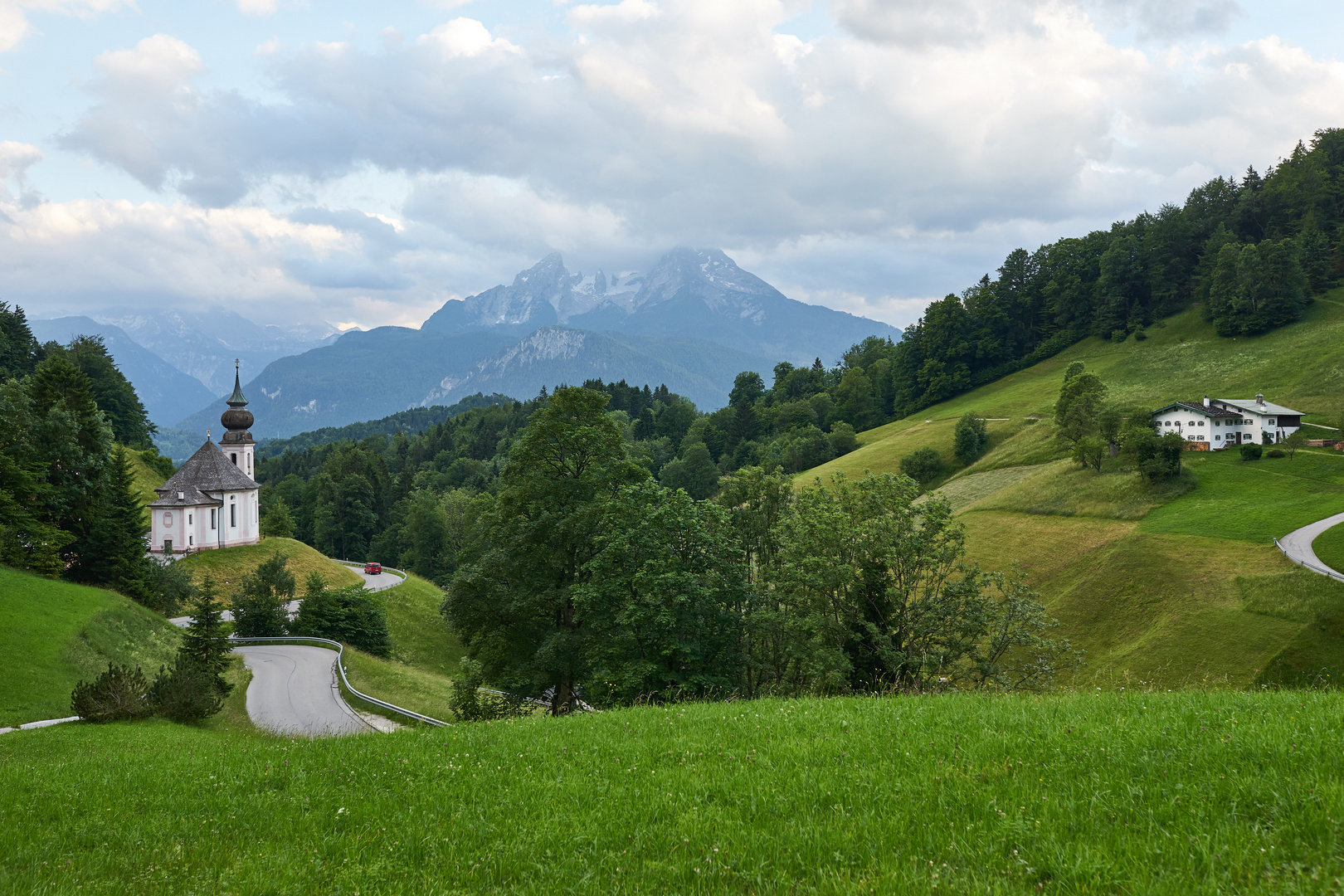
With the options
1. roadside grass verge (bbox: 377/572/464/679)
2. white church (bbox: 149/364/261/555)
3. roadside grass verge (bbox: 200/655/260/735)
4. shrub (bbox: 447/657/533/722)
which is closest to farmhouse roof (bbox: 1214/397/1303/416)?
shrub (bbox: 447/657/533/722)

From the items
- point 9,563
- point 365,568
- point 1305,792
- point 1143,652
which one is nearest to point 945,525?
point 1143,652

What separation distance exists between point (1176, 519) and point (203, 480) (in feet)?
298

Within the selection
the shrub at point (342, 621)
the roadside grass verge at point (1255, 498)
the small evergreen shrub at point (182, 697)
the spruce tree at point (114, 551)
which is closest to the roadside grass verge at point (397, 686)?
the shrub at point (342, 621)

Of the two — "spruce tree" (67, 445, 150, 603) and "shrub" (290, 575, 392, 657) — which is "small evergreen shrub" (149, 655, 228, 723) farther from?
"shrub" (290, 575, 392, 657)

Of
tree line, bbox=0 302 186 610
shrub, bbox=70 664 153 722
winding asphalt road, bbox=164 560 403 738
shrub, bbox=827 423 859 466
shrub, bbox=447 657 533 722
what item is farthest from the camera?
shrub, bbox=827 423 859 466

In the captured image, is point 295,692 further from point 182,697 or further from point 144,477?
point 144,477

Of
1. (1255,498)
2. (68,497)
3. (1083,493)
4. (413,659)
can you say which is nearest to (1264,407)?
(1255,498)

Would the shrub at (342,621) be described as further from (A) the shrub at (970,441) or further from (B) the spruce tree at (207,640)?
(A) the shrub at (970,441)

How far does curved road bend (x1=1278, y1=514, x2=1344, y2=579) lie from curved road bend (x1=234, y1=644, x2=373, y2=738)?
55546 millimetres

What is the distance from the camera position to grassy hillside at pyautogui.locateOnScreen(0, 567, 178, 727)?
85.9ft

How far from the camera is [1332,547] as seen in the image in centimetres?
4566

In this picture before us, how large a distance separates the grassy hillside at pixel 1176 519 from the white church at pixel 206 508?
234ft

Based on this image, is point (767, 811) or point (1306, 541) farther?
point (1306, 541)

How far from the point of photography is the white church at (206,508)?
6894 cm
